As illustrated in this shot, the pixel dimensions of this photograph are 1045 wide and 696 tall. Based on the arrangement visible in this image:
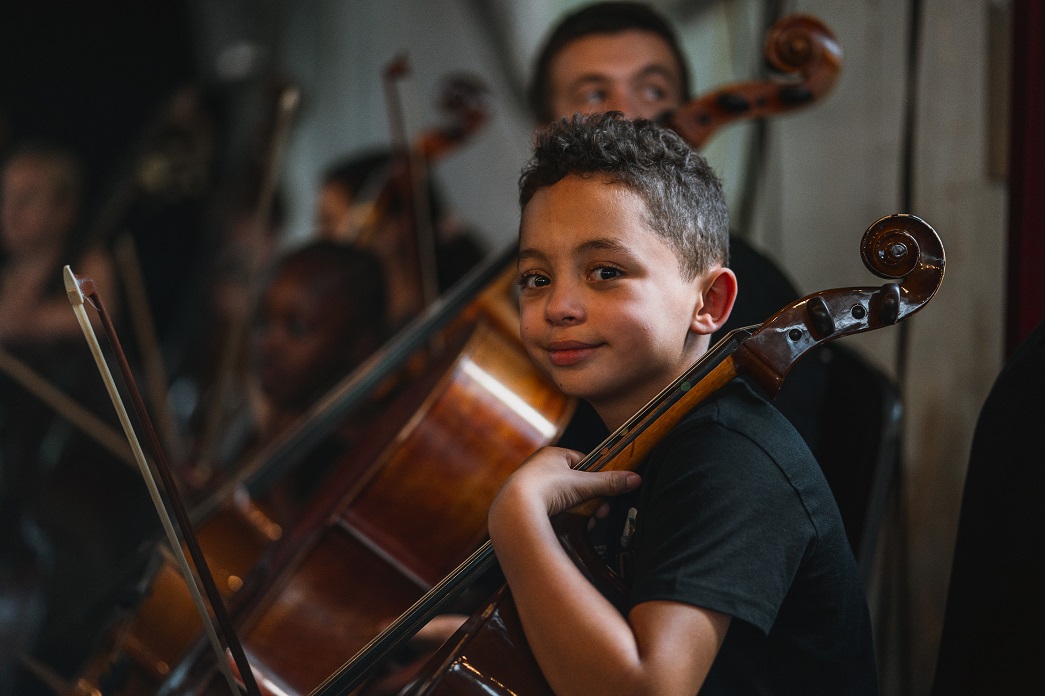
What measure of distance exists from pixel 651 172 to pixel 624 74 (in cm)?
49

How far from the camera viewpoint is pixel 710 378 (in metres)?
0.56

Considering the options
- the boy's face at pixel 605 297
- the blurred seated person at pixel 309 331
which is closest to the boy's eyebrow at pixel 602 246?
the boy's face at pixel 605 297

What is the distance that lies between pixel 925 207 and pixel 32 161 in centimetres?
220

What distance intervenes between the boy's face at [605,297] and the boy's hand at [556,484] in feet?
0.20

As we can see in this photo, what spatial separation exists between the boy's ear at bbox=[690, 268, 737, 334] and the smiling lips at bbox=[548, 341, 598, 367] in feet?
0.25

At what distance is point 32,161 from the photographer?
2486 millimetres

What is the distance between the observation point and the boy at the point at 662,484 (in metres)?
0.51

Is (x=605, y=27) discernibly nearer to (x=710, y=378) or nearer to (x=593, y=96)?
(x=593, y=96)

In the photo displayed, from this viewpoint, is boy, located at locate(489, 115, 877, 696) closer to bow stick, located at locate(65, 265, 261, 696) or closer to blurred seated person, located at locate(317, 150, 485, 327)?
bow stick, located at locate(65, 265, 261, 696)

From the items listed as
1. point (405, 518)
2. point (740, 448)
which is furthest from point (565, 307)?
point (405, 518)

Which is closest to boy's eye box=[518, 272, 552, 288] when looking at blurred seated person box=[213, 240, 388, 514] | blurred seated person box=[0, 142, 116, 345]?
blurred seated person box=[213, 240, 388, 514]

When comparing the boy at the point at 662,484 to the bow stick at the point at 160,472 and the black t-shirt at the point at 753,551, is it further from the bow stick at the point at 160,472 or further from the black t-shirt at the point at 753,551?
the bow stick at the point at 160,472

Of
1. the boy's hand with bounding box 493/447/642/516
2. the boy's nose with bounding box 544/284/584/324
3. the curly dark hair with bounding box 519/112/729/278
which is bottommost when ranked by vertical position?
the boy's hand with bounding box 493/447/642/516

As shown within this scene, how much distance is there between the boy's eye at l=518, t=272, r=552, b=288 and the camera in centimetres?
62
